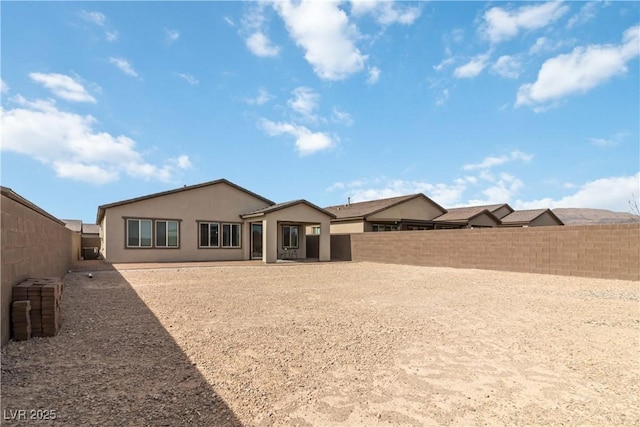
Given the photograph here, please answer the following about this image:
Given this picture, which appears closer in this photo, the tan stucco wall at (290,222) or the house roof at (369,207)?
the tan stucco wall at (290,222)

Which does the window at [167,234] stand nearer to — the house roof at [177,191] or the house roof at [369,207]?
the house roof at [177,191]

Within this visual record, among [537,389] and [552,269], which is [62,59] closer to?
[537,389]

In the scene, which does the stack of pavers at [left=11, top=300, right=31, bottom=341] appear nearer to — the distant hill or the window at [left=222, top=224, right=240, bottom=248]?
the window at [left=222, top=224, right=240, bottom=248]

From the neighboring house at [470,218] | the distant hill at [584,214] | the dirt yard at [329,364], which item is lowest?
the dirt yard at [329,364]

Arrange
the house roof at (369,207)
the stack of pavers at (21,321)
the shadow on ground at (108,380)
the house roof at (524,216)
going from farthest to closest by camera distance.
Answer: the house roof at (524,216) → the house roof at (369,207) → the stack of pavers at (21,321) → the shadow on ground at (108,380)

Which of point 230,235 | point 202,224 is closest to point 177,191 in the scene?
point 202,224

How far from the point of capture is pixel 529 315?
285 inches

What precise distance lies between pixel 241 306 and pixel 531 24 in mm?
12529

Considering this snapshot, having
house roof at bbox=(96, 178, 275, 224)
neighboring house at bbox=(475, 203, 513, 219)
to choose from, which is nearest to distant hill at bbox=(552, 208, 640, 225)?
neighboring house at bbox=(475, 203, 513, 219)

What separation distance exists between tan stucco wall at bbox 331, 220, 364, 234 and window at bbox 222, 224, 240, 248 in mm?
9207

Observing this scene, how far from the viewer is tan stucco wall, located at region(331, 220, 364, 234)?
27188mm

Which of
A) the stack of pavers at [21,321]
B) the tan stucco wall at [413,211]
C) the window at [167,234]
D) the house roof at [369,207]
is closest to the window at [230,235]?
the window at [167,234]

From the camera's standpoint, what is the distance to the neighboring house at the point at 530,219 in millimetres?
33006

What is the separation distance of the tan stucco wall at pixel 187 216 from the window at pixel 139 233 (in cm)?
28
